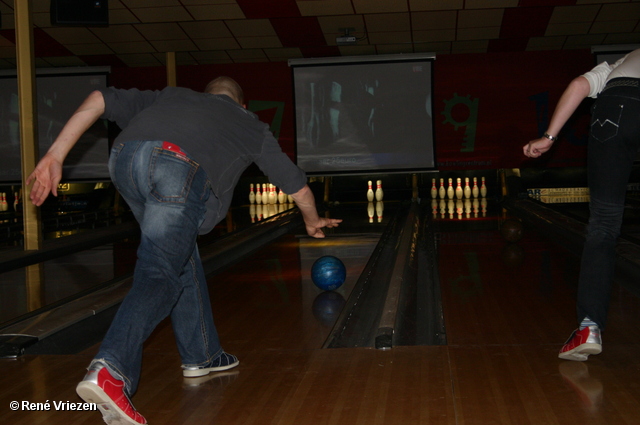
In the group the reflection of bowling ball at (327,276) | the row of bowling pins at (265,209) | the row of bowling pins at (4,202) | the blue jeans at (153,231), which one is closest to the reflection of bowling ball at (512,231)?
the reflection of bowling ball at (327,276)

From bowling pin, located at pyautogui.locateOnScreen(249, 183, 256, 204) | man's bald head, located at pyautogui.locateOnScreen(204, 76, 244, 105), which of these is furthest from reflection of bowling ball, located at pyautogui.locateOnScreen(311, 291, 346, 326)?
bowling pin, located at pyautogui.locateOnScreen(249, 183, 256, 204)

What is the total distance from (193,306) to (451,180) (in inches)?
306

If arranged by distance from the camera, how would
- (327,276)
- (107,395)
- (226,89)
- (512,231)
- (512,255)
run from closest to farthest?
(107,395) → (226,89) → (327,276) → (512,255) → (512,231)

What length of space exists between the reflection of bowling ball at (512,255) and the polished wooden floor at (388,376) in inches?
39.9

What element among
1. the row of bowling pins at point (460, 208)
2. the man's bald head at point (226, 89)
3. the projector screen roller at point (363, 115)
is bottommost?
the row of bowling pins at point (460, 208)

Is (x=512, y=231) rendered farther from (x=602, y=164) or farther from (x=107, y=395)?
(x=107, y=395)

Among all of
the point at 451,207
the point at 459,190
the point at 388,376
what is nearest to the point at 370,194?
the point at 459,190

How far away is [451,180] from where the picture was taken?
929cm

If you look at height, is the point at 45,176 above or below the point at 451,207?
above

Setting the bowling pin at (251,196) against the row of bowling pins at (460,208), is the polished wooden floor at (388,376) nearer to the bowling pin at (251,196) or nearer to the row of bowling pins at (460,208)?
the row of bowling pins at (460,208)

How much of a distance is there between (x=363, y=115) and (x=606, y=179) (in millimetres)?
6946

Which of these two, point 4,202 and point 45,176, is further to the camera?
point 4,202

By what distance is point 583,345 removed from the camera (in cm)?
188

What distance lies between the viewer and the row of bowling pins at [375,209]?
739cm
